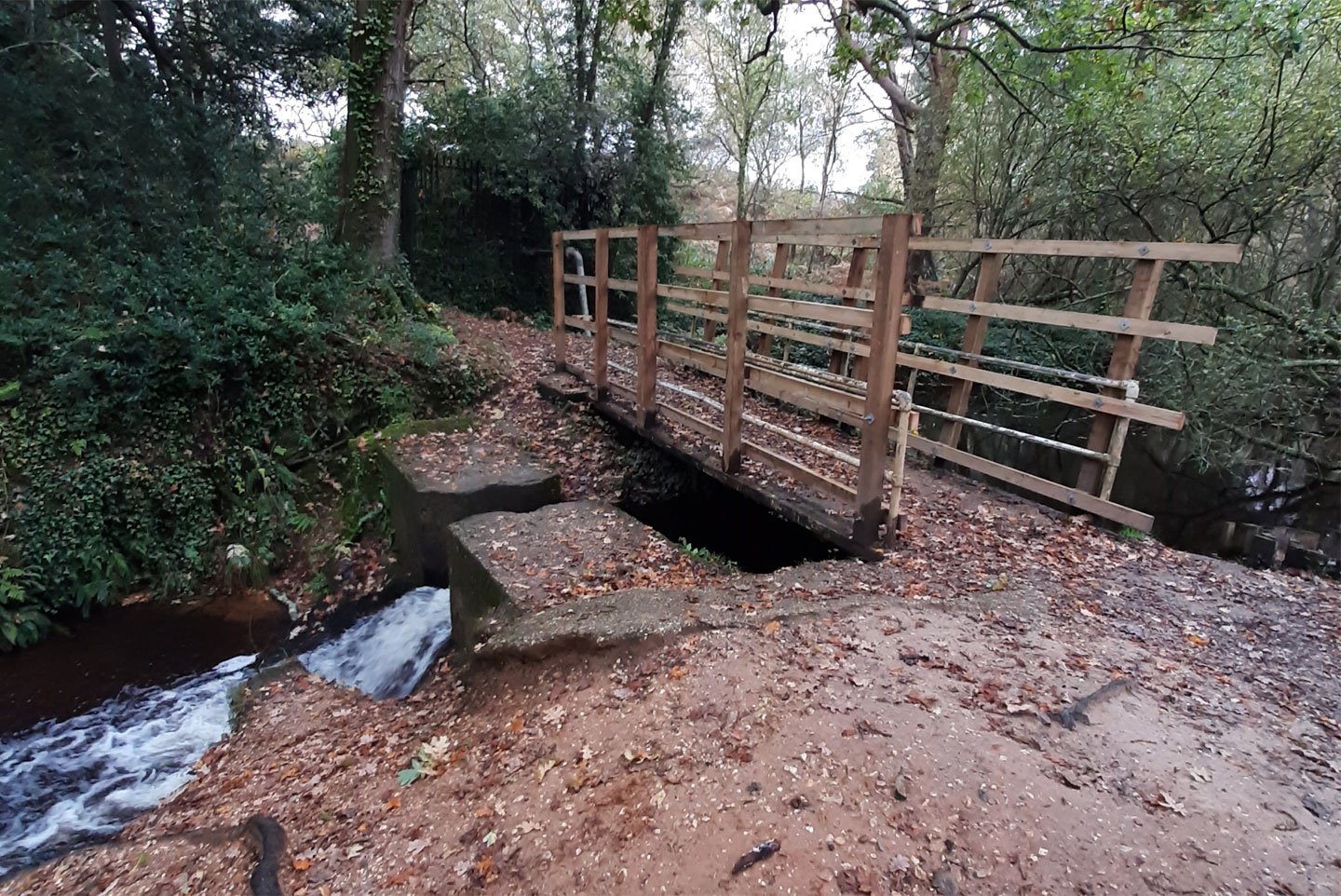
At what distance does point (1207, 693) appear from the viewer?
3107 mm

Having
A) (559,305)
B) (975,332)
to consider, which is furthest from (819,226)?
(559,305)

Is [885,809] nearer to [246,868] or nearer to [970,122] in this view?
[246,868]

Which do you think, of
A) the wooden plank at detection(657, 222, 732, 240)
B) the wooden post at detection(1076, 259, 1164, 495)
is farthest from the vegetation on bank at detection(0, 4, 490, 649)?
the wooden post at detection(1076, 259, 1164, 495)

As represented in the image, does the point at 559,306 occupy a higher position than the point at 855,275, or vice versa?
the point at 855,275

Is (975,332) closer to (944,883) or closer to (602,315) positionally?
(602,315)

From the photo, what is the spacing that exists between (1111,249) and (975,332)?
48.6 inches

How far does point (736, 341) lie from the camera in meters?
4.89

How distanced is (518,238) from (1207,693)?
1087 cm

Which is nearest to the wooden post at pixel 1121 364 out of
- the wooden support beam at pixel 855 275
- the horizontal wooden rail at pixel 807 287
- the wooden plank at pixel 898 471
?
the wooden plank at pixel 898 471

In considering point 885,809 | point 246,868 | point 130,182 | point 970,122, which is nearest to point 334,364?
point 130,182

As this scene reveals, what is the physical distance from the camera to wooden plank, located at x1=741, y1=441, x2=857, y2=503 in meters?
4.54

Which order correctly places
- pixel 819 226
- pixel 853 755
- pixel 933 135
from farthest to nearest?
pixel 933 135
pixel 819 226
pixel 853 755

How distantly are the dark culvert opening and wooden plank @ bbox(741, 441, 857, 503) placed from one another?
4.21 feet

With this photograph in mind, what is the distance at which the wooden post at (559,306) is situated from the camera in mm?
7914
